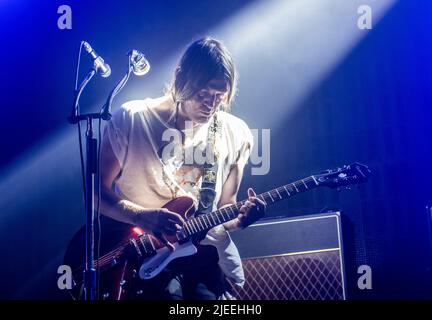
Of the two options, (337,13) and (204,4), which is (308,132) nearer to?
(337,13)

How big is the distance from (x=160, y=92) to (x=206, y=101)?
1.00 feet

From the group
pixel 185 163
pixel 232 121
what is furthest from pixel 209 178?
pixel 232 121

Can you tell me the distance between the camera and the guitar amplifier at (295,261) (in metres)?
2.32

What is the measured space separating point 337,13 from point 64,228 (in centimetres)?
188

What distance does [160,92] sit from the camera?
2727mm

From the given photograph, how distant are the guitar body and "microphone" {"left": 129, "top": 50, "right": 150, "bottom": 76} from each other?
2.39 ft

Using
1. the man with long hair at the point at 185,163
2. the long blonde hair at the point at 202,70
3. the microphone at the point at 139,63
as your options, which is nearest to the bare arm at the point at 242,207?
the man with long hair at the point at 185,163

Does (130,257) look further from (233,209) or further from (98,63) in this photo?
(98,63)

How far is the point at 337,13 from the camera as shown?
2848 mm

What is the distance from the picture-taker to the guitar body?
2.29 m

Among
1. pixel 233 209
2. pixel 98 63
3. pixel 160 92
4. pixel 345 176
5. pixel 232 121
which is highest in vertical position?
pixel 98 63

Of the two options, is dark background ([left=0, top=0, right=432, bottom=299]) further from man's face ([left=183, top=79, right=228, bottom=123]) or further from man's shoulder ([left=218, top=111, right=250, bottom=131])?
man's face ([left=183, top=79, right=228, bottom=123])

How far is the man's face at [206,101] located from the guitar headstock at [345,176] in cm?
61
